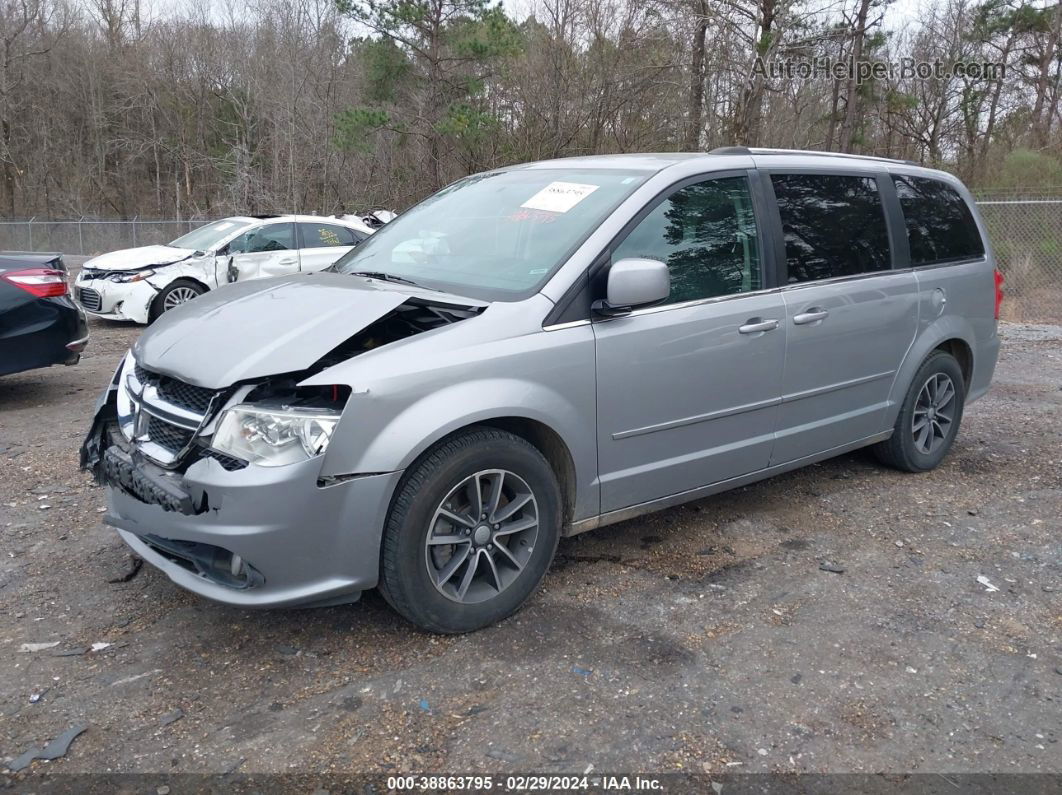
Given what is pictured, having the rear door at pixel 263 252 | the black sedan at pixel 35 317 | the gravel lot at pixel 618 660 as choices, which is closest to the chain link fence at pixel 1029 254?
the gravel lot at pixel 618 660

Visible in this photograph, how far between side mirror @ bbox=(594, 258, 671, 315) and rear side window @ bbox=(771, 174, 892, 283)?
43.9 inches

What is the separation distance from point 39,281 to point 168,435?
4403 mm

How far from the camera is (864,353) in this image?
4656 mm

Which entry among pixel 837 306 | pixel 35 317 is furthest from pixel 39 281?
pixel 837 306

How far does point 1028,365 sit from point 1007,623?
661cm

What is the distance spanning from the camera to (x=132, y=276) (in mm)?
11297

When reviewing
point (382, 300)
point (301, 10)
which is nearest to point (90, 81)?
point (301, 10)

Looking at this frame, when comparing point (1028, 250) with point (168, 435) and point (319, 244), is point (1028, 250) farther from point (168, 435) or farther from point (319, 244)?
point (168, 435)

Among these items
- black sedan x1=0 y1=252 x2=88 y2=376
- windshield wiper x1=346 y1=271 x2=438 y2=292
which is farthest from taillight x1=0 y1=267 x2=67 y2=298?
windshield wiper x1=346 y1=271 x2=438 y2=292

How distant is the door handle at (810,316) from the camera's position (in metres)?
4.23

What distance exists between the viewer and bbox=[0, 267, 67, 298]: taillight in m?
6.64

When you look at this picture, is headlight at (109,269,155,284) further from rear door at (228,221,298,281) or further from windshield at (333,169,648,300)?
windshield at (333,169,648,300)

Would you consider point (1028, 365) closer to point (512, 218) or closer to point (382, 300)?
point (512, 218)

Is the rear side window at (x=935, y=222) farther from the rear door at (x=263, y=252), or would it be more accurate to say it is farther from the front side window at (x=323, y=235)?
the front side window at (x=323, y=235)
